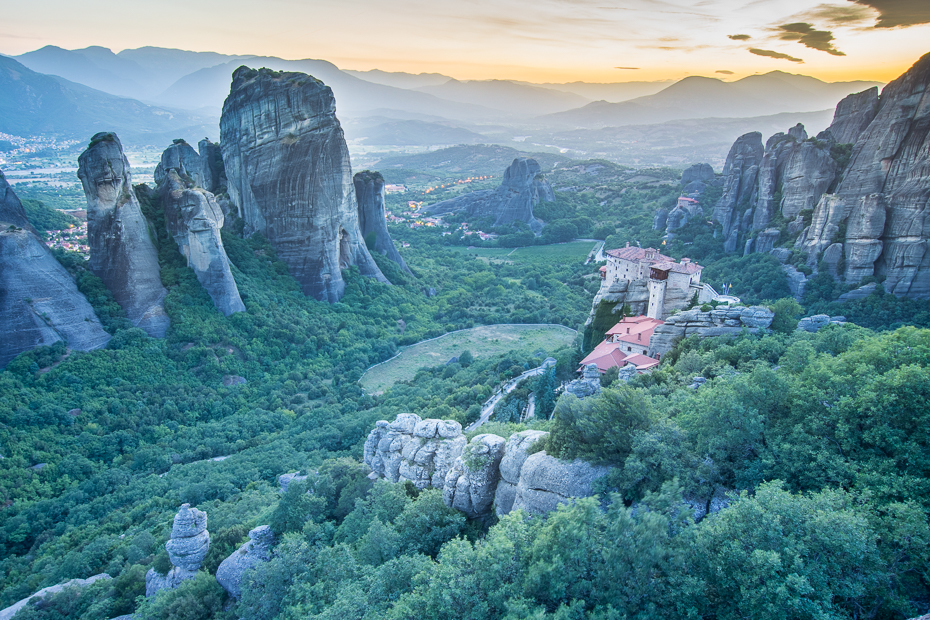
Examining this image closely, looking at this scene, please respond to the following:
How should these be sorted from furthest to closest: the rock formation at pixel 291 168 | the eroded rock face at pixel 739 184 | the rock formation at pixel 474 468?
the eroded rock face at pixel 739 184 → the rock formation at pixel 291 168 → the rock formation at pixel 474 468

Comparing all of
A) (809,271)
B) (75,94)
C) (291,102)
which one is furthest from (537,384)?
(75,94)

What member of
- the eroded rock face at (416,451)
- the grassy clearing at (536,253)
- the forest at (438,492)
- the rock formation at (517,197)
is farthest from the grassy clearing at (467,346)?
the rock formation at (517,197)

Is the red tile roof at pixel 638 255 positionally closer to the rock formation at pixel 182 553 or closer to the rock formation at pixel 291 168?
the rock formation at pixel 291 168

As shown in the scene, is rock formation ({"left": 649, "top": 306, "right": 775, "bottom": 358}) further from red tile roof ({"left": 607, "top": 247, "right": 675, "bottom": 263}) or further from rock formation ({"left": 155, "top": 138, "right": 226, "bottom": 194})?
rock formation ({"left": 155, "top": 138, "right": 226, "bottom": 194})

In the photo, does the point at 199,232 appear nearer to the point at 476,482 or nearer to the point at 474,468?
the point at 474,468

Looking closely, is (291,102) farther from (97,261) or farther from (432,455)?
(432,455)

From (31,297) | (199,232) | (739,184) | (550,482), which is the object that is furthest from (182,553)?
(739,184)

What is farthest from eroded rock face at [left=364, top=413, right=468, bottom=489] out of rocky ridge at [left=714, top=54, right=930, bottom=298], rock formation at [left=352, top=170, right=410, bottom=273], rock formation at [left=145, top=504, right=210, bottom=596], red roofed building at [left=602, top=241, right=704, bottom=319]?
rock formation at [left=352, top=170, right=410, bottom=273]
